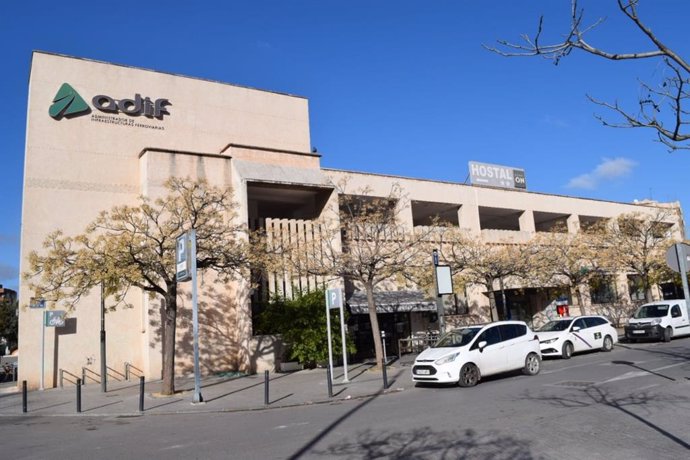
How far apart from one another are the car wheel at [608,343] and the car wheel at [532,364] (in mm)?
7614

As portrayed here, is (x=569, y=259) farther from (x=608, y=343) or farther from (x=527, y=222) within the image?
(x=608, y=343)

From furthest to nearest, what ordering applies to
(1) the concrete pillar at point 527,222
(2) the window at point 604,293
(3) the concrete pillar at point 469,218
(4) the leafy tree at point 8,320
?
(4) the leafy tree at point 8,320 < (2) the window at point 604,293 < (1) the concrete pillar at point 527,222 < (3) the concrete pillar at point 469,218

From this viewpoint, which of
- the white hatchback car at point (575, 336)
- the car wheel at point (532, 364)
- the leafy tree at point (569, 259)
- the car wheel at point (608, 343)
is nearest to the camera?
the car wheel at point (532, 364)

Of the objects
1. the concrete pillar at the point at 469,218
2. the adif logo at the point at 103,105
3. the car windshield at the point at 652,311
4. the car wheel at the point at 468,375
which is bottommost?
the car wheel at the point at 468,375

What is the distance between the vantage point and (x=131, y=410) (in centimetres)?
1402

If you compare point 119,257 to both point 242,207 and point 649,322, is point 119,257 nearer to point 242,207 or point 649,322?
point 242,207

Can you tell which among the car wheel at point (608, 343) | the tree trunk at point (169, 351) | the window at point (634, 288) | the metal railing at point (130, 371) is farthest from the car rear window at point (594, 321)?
the window at point (634, 288)

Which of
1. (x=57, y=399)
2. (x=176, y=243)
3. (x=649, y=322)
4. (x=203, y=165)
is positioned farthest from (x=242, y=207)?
(x=649, y=322)

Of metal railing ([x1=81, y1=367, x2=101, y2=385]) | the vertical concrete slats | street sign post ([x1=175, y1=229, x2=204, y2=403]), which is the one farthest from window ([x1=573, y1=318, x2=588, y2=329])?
metal railing ([x1=81, y1=367, x2=101, y2=385])

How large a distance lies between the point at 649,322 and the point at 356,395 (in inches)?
644

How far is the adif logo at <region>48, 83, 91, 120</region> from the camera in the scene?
22.3m

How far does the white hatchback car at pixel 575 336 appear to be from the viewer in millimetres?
20672

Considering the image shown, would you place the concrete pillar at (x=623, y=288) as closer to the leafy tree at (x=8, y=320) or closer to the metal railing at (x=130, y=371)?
the metal railing at (x=130, y=371)

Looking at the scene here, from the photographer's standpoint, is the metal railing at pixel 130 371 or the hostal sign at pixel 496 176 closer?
the metal railing at pixel 130 371
